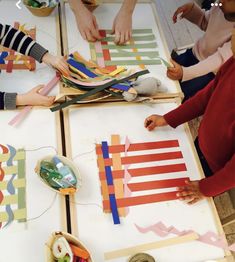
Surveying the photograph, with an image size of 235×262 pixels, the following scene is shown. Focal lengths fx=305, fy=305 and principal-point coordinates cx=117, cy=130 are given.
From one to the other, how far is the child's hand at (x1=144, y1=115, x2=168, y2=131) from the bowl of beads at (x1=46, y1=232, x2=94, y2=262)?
43 cm

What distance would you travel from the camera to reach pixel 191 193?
84 cm

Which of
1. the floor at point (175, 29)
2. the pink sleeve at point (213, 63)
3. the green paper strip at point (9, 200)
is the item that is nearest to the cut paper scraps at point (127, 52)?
the pink sleeve at point (213, 63)

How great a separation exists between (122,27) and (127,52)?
0.11 meters

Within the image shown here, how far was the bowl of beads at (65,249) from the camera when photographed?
688mm

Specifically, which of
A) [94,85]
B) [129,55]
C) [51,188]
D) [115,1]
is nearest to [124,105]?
[94,85]

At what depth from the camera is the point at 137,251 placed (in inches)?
30.2

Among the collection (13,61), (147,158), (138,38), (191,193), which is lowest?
(191,193)

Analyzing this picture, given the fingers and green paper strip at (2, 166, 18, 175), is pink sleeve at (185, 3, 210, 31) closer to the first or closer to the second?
the fingers

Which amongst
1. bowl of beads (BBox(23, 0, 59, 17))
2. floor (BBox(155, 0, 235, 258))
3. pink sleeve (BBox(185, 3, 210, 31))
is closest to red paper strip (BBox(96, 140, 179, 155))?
bowl of beads (BBox(23, 0, 59, 17))

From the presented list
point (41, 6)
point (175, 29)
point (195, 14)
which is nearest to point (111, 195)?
point (41, 6)

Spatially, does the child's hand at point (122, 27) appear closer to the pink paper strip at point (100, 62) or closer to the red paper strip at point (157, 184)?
the pink paper strip at point (100, 62)

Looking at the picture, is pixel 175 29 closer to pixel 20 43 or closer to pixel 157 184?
pixel 20 43

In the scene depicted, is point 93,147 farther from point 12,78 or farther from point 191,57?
point 191,57

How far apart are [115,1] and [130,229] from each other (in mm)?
1023
